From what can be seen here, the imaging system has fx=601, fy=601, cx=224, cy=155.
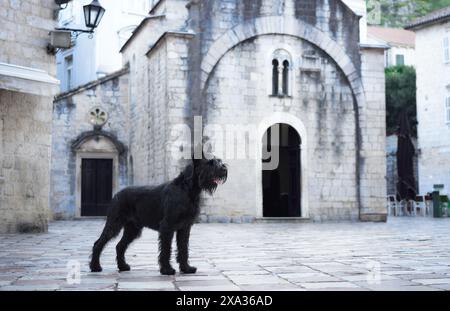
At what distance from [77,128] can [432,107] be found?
18843mm

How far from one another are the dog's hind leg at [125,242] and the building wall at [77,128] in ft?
53.7

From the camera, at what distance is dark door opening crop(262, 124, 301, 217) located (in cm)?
2023

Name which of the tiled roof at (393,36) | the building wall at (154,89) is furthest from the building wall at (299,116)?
the tiled roof at (393,36)

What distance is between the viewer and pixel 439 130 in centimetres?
3108

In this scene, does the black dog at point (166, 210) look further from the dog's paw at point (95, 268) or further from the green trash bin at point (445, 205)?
the green trash bin at point (445, 205)

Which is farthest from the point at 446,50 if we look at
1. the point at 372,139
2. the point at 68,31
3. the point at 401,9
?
the point at 401,9

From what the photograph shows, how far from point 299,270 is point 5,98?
26.6 feet

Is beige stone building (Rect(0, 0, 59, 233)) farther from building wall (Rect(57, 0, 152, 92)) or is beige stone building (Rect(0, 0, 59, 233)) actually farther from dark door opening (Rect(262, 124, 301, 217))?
building wall (Rect(57, 0, 152, 92))

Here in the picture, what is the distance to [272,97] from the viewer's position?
63.3ft

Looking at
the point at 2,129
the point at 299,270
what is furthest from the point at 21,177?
the point at 299,270

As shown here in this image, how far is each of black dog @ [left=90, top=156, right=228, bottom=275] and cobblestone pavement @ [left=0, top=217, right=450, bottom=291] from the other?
0.78 ft

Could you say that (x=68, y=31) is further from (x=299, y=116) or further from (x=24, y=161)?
(x=299, y=116)

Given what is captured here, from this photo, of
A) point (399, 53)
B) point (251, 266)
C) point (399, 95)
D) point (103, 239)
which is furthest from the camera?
point (399, 53)

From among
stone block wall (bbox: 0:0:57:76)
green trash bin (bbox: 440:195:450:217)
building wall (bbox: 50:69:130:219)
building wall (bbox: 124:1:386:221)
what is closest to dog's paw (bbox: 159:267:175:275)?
stone block wall (bbox: 0:0:57:76)
